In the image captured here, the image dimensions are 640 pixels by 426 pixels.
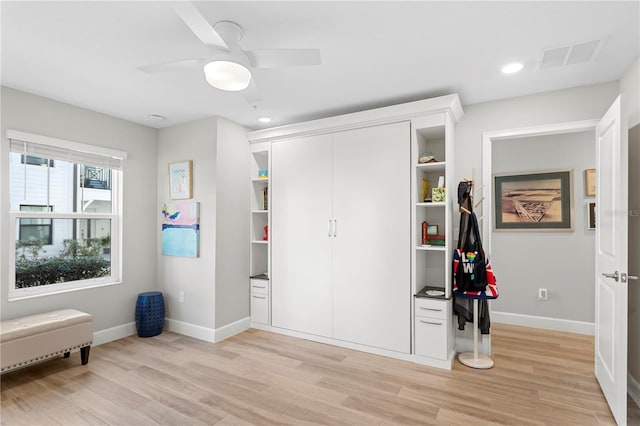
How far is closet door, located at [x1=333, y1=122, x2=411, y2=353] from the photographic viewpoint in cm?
328

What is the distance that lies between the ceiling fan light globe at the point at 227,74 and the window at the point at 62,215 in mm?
2532

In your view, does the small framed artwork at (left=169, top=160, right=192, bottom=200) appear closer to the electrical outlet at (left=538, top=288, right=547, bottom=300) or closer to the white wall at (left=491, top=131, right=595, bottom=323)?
the white wall at (left=491, top=131, right=595, bottom=323)

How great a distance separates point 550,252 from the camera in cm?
432

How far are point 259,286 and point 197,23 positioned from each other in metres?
3.21

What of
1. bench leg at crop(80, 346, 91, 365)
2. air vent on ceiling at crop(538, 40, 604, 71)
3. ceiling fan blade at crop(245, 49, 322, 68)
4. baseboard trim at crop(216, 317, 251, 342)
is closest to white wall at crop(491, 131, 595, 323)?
air vent on ceiling at crop(538, 40, 604, 71)

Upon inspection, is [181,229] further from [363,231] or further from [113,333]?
[363,231]

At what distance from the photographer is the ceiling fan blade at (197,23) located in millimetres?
1405

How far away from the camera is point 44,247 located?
3412 mm

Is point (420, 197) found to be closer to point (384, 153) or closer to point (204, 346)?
point (384, 153)

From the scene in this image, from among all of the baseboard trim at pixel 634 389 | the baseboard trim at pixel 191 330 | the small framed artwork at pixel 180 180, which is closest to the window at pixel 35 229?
the small framed artwork at pixel 180 180

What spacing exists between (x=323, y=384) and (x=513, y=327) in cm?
278

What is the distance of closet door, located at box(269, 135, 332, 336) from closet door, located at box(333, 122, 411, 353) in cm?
15

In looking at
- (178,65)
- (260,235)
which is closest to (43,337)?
(260,235)

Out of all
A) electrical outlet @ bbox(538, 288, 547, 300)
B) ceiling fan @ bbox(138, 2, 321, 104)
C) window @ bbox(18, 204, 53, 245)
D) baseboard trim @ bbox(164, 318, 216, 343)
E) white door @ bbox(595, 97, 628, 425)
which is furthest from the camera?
electrical outlet @ bbox(538, 288, 547, 300)
